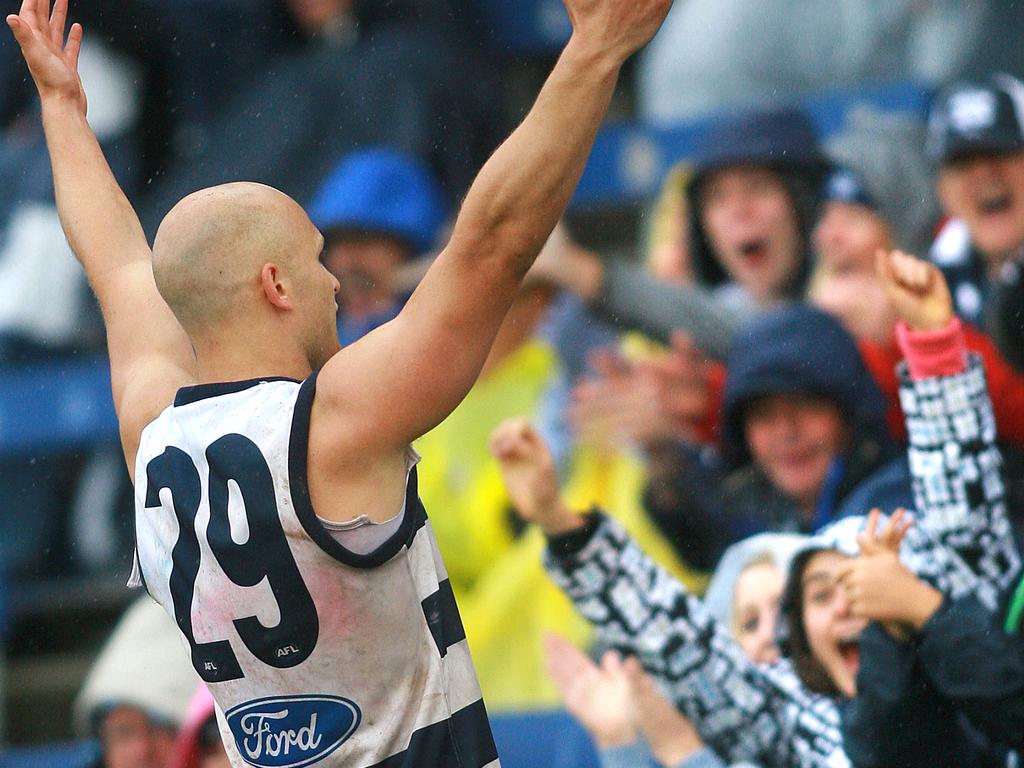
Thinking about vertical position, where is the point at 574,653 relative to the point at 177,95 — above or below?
below

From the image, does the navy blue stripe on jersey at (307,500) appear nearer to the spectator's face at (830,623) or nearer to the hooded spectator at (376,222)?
the spectator's face at (830,623)

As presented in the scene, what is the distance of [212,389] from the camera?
2.53 metres

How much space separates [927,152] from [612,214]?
5.58 ft

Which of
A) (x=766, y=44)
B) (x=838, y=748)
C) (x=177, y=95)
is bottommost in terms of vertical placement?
(x=838, y=748)

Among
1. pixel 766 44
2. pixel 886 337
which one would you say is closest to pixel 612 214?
pixel 766 44

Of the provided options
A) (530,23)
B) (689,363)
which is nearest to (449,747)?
(689,363)

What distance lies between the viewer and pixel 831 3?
5.56 meters

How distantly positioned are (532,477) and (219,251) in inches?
57.1

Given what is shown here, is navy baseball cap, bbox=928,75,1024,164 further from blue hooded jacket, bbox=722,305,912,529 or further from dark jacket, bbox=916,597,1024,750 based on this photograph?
dark jacket, bbox=916,597,1024,750

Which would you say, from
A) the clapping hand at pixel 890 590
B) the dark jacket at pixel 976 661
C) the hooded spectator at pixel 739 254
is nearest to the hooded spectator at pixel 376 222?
the hooded spectator at pixel 739 254

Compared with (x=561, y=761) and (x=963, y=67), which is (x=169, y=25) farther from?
(x=561, y=761)

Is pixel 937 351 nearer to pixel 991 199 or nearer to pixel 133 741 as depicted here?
pixel 991 199

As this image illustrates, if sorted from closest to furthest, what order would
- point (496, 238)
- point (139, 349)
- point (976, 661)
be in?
point (496, 238) → point (139, 349) → point (976, 661)

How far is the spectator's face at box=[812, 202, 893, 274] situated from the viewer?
4.60m
